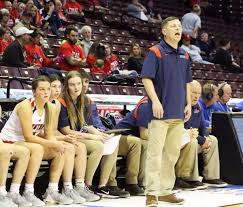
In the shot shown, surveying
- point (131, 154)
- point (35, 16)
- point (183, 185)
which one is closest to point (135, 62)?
point (35, 16)

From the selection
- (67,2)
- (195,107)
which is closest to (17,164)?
(195,107)

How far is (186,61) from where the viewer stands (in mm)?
6082

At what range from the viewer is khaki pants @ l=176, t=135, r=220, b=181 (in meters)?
7.45

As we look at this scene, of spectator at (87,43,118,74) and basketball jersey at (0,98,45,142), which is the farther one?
spectator at (87,43,118,74)

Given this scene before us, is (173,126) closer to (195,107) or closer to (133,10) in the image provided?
(195,107)

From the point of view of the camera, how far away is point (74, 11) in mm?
15422

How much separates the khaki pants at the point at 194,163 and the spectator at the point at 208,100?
17.7 inches

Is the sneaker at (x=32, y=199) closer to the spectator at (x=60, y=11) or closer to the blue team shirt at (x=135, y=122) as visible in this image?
the blue team shirt at (x=135, y=122)

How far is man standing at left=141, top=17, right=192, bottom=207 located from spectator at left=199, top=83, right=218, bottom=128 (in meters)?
2.21

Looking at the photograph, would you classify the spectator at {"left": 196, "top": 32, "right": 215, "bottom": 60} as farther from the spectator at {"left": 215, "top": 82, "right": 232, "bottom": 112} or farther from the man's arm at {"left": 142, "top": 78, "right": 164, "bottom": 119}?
the man's arm at {"left": 142, "top": 78, "right": 164, "bottom": 119}

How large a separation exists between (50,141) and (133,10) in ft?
40.4

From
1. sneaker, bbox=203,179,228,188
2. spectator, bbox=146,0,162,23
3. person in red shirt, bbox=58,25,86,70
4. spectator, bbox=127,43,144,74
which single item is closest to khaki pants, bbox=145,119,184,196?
sneaker, bbox=203,179,228,188

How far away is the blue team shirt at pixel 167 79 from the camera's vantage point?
5.85m

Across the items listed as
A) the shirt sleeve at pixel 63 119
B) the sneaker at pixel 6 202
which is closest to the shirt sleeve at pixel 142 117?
the shirt sleeve at pixel 63 119
